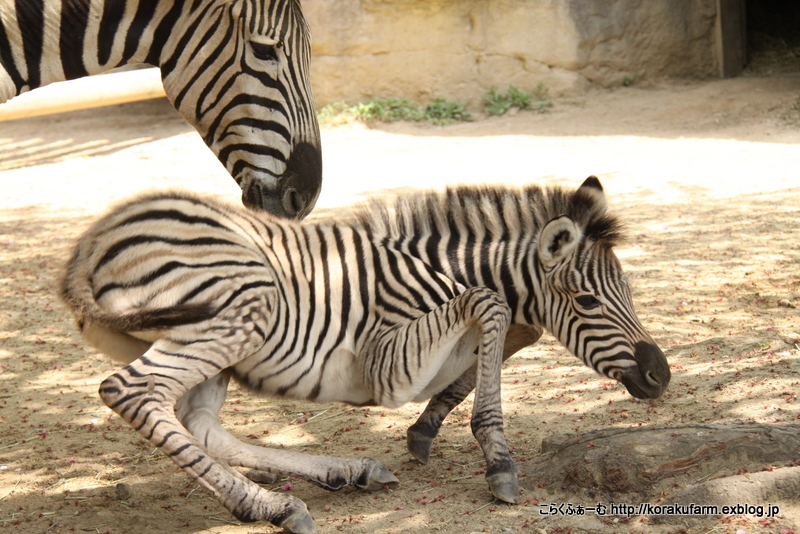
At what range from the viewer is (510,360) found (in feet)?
19.9

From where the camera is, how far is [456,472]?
4.32 meters

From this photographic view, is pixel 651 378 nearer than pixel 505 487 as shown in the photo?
No

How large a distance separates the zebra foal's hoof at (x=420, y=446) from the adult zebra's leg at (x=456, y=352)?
27cm

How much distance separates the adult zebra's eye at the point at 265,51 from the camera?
4691 mm

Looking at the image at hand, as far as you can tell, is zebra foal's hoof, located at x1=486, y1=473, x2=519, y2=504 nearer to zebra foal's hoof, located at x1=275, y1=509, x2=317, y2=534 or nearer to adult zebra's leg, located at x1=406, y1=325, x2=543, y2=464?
adult zebra's leg, located at x1=406, y1=325, x2=543, y2=464

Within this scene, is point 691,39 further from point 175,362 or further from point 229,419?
point 175,362

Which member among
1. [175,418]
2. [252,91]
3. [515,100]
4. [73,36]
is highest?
[73,36]

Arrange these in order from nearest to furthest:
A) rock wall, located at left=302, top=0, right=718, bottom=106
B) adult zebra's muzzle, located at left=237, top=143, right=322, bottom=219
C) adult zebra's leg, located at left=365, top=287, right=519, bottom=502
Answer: adult zebra's leg, located at left=365, top=287, right=519, bottom=502, adult zebra's muzzle, located at left=237, top=143, right=322, bottom=219, rock wall, located at left=302, top=0, right=718, bottom=106

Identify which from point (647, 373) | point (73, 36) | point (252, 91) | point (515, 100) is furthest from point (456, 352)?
point (515, 100)

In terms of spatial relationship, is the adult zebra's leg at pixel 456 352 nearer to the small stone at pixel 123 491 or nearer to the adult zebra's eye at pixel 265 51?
the small stone at pixel 123 491

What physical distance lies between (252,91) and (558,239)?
2039mm

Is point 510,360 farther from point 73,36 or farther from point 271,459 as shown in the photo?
point 73,36

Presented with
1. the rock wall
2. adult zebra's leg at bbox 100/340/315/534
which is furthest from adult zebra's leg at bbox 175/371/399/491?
the rock wall

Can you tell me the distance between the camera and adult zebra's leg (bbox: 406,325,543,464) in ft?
14.5
